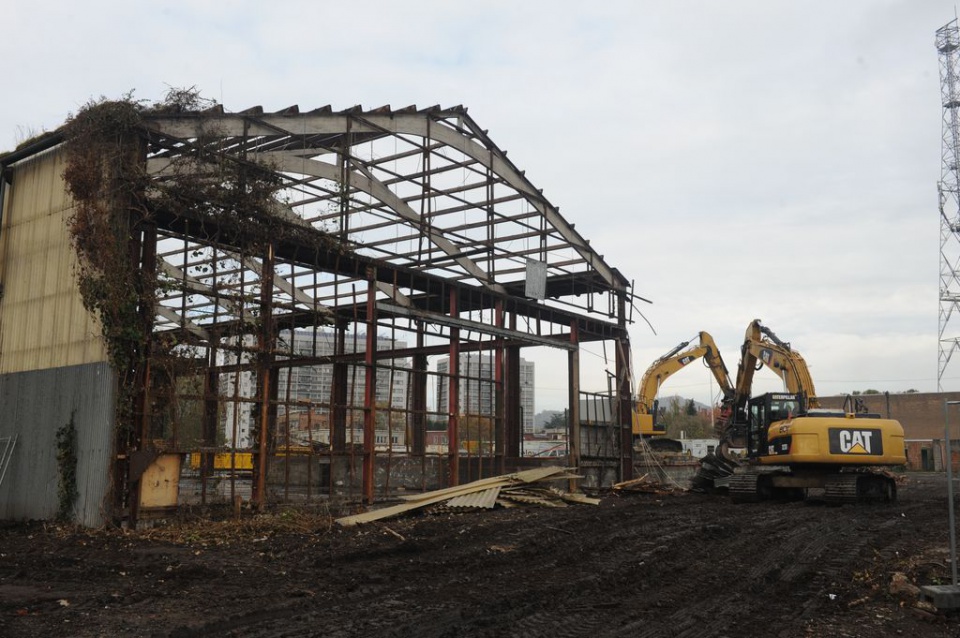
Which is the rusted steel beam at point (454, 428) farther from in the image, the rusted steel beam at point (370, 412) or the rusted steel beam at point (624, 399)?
the rusted steel beam at point (624, 399)

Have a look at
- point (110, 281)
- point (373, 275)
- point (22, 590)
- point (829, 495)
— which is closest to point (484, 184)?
point (373, 275)

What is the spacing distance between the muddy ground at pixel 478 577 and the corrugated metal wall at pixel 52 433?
0.60 m

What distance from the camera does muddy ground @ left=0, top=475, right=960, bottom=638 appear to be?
8.20 meters

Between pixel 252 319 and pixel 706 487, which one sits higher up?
pixel 252 319

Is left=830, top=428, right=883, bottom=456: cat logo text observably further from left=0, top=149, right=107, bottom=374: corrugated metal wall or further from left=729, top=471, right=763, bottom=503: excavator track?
left=0, top=149, right=107, bottom=374: corrugated metal wall

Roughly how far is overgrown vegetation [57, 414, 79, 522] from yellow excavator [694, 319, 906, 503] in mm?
16463

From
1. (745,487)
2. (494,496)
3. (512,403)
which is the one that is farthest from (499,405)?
(745,487)

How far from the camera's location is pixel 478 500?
1870 centimetres

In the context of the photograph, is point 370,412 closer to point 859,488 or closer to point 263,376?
point 263,376

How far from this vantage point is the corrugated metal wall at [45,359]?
14.4 meters

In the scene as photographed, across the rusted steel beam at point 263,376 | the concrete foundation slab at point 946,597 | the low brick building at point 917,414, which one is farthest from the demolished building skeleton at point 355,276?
the low brick building at point 917,414

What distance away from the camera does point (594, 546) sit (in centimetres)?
1322

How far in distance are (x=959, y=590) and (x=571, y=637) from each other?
4.16 m

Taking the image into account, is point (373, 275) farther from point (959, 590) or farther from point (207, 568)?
→ point (959, 590)
